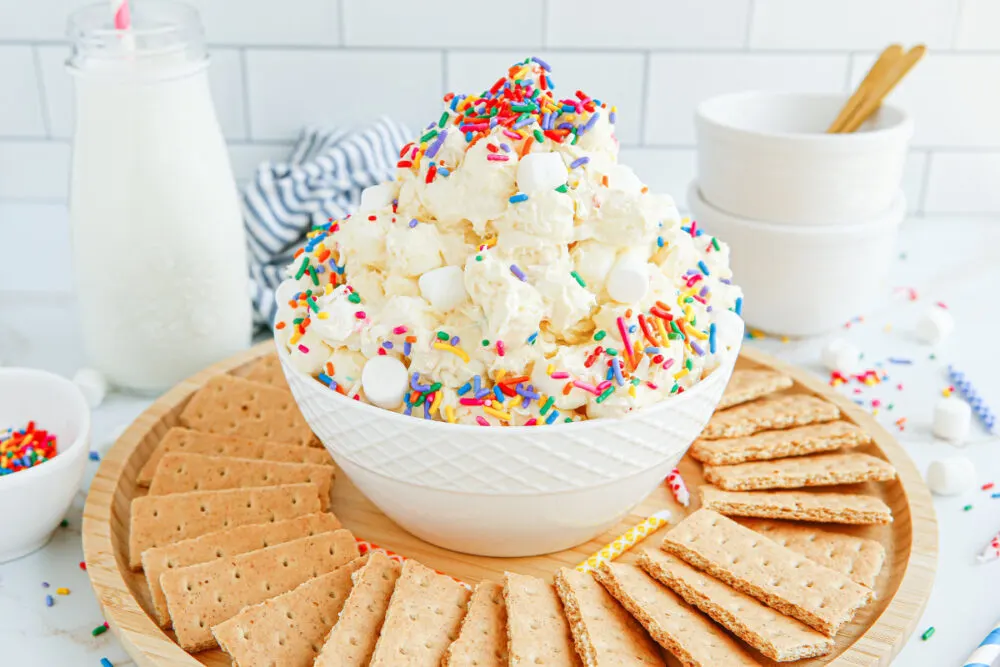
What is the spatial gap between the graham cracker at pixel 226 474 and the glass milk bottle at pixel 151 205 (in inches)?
14.6

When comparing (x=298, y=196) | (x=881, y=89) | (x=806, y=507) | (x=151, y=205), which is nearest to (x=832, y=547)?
(x=806, y=507)

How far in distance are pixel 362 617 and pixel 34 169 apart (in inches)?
69.8

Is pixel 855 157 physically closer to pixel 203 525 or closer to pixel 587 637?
pixel 587 637

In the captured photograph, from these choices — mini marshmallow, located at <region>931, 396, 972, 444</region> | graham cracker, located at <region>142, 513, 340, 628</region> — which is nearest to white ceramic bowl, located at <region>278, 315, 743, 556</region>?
graham cracker, located at <region>142, 513, 340, 628</region>

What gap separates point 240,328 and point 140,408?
0.23 m

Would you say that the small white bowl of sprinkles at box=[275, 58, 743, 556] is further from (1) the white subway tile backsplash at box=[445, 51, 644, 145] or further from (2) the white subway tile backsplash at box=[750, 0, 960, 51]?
(2) the white subway tile backsplash at box=[750, 0, 960, 51]

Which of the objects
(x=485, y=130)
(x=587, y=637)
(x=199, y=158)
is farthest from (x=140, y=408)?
(x=587, y=637)

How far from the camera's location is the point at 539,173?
118 centimetres

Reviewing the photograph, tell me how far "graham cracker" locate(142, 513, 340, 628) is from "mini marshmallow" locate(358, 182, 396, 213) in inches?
16.6

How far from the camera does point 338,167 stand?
2152 mm

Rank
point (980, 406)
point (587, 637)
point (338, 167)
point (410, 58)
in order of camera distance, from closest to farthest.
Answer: point (587, 637) → point (980, 406) → point (338, 167) → point (410, 58)

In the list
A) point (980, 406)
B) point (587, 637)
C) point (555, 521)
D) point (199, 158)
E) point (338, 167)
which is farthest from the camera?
point (338, 167)

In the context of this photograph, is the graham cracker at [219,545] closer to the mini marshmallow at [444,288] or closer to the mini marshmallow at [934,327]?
the mini marshmallow at [444,288]

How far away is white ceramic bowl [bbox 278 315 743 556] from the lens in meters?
1.13
